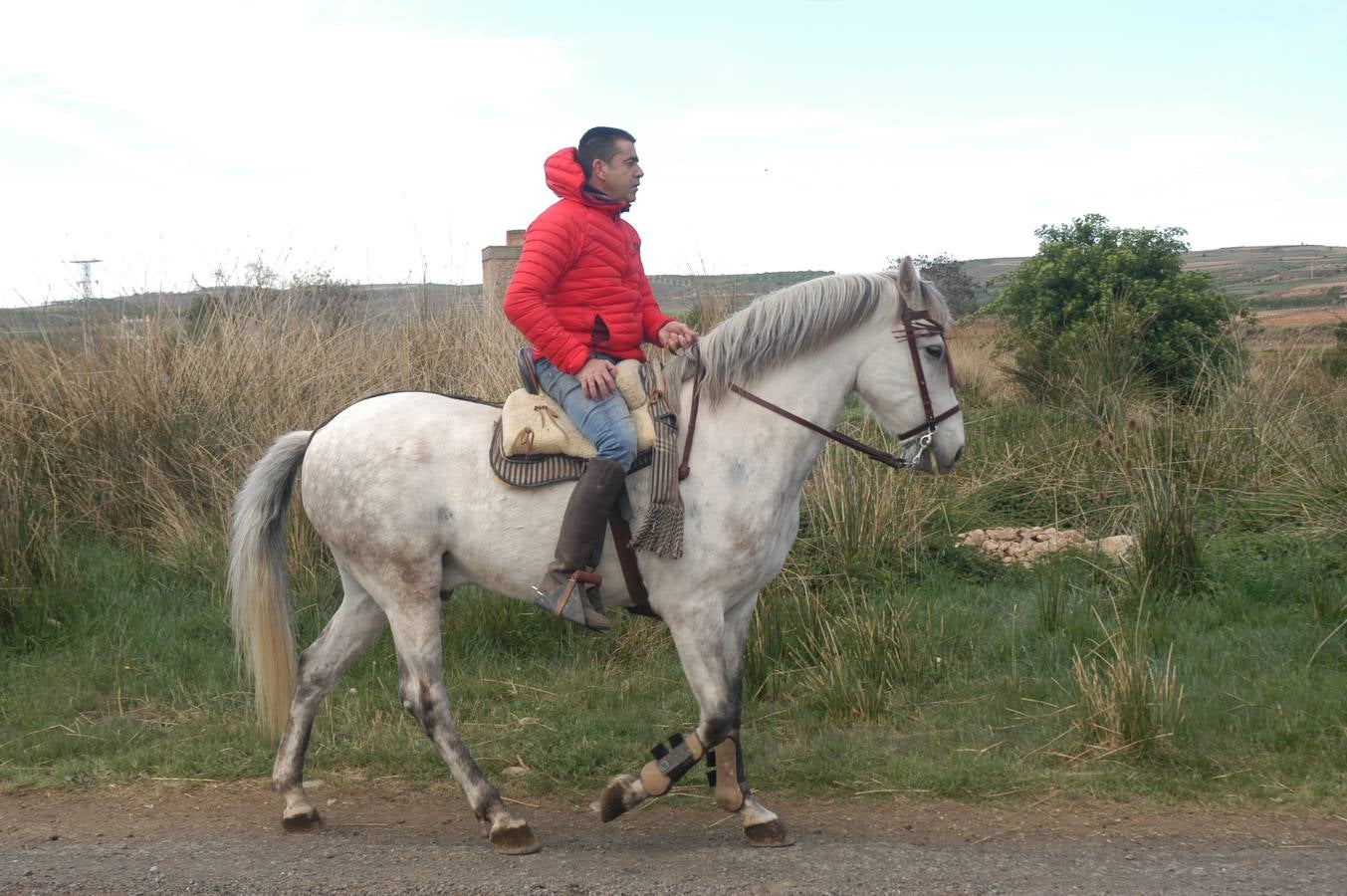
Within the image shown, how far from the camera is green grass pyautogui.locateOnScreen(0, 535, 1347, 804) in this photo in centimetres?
516

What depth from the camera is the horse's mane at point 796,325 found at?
15.0ft

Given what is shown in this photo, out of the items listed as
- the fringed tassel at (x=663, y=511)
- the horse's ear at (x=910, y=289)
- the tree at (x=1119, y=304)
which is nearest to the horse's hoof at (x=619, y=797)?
the fringed tassel at (x=663, y=511)

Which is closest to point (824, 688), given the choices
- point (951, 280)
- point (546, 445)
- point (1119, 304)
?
point (546, 445)

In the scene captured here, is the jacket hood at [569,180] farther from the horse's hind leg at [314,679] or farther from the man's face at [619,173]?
the horse's hind leg at [314,679]

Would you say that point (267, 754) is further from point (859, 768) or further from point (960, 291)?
point (960, 291)

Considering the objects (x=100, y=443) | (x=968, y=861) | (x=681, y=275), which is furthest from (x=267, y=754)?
(x=681, y=275)

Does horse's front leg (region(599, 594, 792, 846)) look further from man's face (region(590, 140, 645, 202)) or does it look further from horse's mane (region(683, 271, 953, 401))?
man's face (region(590, 140, 645, 202))

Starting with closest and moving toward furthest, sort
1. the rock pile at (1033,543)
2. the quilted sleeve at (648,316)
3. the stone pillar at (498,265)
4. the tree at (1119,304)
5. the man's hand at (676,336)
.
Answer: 1. the man's hand at (676,336)
2. the quilted sleeve at (648,316)
3. the rock pile at (1033,543)
4. the tree at (1119,304)
5. the stone pillar at (498,265)

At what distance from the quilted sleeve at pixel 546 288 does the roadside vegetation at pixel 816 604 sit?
2003 mm

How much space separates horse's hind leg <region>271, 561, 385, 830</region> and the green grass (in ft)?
2.09

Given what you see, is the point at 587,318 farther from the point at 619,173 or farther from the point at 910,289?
the point at 910,289

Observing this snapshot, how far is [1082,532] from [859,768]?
3.88 metres

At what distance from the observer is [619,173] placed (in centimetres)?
465

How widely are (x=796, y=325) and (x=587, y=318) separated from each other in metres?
0.83
